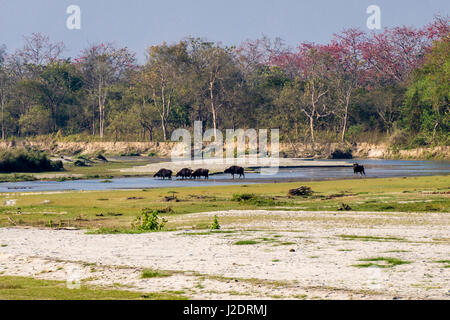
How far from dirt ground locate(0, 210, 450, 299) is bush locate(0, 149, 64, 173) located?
133ft

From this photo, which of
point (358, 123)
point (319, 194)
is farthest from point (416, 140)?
point (319, 194)

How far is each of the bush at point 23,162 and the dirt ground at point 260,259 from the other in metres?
40.5

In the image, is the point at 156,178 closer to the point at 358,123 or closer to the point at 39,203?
the point at 39,203

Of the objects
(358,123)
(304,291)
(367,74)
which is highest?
(367,74)

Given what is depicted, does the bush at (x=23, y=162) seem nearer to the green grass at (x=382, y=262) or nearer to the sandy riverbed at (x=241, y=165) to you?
the sandy riverbed at (x=241, y=165)

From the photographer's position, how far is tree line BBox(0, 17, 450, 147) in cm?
9080

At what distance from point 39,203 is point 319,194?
13749mm

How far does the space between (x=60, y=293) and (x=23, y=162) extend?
5215cm

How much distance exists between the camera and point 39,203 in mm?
33219

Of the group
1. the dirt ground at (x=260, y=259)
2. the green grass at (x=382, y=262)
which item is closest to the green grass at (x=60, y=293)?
the dirt ground at (x=260, y=259)

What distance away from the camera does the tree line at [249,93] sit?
90.8 metres

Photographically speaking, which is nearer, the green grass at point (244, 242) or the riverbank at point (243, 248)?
the riverbank at point (243, 248)

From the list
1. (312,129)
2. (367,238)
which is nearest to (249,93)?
(312,129)

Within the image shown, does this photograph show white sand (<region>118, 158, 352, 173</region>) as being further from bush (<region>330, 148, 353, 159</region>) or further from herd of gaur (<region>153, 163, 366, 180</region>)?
bush (<region>330, 148, 353, 159</region>)
